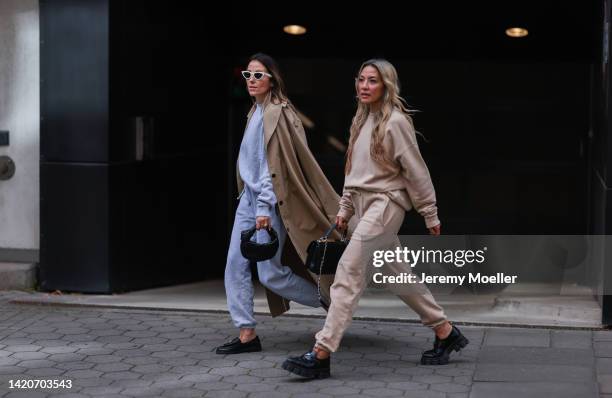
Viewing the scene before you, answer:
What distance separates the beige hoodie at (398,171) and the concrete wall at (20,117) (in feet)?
12.5

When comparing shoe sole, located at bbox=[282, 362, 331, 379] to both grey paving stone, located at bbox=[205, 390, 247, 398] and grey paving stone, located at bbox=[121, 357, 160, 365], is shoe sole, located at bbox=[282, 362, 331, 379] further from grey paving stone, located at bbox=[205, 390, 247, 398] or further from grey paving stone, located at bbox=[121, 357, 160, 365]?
grey paving stone, located at bbox=[121, 357, 160, 365]

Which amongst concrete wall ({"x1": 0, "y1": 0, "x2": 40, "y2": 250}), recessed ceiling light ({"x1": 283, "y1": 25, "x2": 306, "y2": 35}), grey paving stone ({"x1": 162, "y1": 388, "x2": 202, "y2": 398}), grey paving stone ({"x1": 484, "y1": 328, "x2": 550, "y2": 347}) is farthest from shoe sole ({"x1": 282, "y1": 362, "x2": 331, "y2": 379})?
recessed ceiling light ({"x1": 283, "y1": 25, "x2": 306, "y2": 35})

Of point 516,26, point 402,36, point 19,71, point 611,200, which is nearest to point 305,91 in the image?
point 402,36

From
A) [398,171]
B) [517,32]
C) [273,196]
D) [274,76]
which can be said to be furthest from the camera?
[517,32]

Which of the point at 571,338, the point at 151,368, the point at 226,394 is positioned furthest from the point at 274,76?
the point at 571,338

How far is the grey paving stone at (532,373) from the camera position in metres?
6.88

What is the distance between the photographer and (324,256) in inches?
276

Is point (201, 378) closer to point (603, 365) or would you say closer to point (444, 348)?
point (444, 348)

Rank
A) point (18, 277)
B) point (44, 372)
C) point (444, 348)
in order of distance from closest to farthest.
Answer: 1. point (44, 372)
2. point (444, 348)
3. point (18, 277)

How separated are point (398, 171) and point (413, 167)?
13cm

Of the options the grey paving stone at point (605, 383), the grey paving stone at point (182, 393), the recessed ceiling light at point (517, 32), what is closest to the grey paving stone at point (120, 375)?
the grey paving stone at point (182, 393)

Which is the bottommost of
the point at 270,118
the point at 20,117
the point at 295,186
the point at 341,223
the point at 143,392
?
the point at 143,392

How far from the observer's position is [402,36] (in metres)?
12.0

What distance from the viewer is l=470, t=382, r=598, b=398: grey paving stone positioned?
21.4 feet
